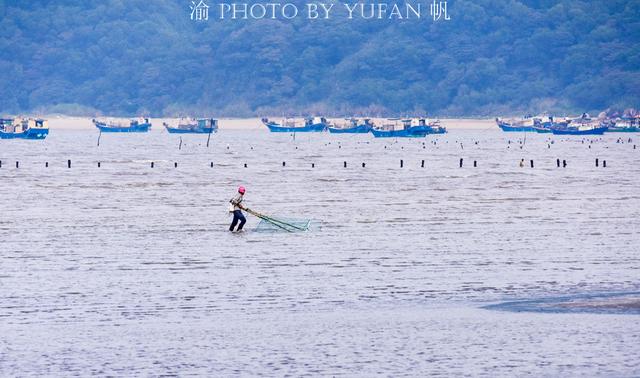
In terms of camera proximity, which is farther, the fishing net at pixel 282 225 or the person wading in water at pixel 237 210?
the fishing net at pixel 282 225

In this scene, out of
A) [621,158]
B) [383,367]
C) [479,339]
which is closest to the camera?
[383,367]

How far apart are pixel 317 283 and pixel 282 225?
58.5 feet

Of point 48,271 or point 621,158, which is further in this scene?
point 621,158

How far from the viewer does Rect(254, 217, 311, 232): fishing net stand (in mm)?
57875

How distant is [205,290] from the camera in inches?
1565

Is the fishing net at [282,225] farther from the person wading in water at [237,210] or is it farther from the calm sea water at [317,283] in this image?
the calm sea water at [317,283]

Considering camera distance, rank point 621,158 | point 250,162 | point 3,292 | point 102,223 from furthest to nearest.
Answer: point 621,158
point 250,162
point 102,223
point 3,292

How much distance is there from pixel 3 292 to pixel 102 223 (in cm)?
2321

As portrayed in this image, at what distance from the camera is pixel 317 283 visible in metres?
41.2

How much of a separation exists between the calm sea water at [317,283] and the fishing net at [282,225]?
128 centimetres

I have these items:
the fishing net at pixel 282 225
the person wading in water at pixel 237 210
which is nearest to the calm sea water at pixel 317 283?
the person wading in water at pixel 237 210

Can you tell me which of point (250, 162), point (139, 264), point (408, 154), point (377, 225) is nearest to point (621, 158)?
point (408, 154)

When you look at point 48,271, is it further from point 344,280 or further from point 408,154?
point 408,154

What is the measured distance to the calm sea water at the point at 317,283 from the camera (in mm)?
30234
